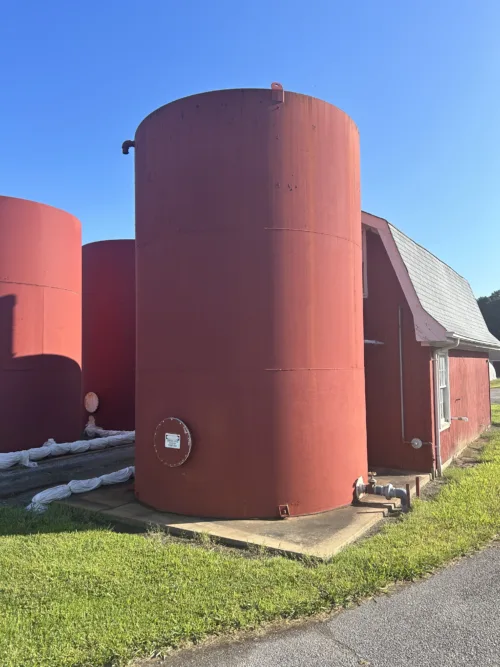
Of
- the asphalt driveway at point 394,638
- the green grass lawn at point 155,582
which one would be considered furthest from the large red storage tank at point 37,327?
the asphalt driveway at point 394,638

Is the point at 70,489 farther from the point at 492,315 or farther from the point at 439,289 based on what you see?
the point at 492,315

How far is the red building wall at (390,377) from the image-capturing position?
9.48 meters

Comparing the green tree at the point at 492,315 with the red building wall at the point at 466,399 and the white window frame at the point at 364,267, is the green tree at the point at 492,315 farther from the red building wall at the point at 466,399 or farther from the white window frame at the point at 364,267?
the white window frame at the point at 364,267

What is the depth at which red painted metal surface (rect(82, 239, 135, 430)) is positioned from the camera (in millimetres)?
16219

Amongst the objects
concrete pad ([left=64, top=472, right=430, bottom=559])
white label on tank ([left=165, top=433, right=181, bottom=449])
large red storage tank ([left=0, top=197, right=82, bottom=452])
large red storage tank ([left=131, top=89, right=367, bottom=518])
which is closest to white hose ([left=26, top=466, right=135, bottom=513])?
concrete pad ([left=64, top=472, right=430, bottom=559])

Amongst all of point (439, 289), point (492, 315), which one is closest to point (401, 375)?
point (439, 289)

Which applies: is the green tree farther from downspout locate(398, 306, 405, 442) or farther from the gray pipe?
the gray pipe

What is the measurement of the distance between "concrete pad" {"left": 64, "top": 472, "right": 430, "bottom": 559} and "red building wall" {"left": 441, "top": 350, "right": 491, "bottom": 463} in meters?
3.99

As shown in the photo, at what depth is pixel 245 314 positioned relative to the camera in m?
6.63

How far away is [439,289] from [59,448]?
9467mm

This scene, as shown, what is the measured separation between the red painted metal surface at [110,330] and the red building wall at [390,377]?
8.63 metres

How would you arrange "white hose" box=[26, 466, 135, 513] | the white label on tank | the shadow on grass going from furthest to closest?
"white hose" box=[26, 466, 135, 513] → the white label on tank → the shadow on grass

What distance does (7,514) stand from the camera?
23.0ft

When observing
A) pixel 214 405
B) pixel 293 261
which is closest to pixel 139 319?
pixel 214 405
